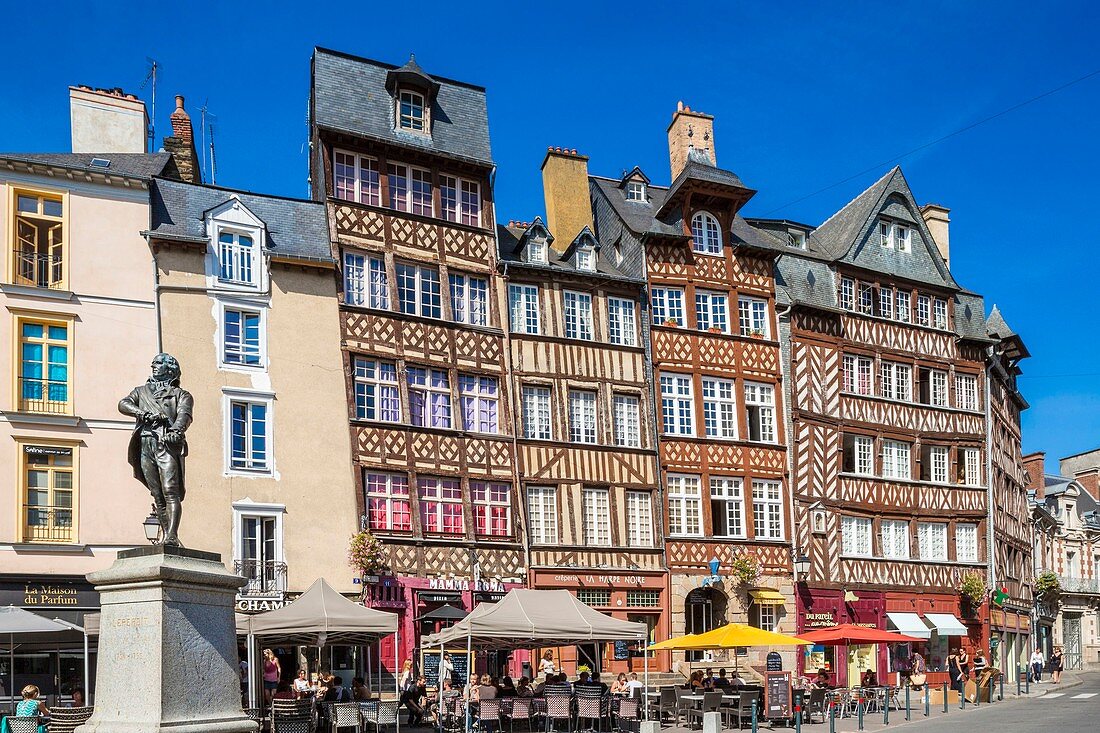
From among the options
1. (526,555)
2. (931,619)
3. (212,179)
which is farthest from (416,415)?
(931,619)

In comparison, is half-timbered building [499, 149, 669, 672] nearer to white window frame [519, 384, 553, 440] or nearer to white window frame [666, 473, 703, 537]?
Answer: white window frame [519, 384, 553, 440]

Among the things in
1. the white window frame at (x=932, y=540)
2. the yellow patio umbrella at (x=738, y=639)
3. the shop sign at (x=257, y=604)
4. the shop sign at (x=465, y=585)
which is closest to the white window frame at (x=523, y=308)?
the shop sign at (x=465, y=585)

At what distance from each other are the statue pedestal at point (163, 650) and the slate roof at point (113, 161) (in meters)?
15.5

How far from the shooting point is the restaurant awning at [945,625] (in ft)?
109

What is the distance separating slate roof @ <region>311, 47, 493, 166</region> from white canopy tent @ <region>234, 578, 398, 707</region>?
1175 cm

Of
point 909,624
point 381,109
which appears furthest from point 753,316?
point 381,109

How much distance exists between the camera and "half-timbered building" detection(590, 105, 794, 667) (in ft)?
97.7

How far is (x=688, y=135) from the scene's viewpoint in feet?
110

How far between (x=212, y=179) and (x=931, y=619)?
2116 cm

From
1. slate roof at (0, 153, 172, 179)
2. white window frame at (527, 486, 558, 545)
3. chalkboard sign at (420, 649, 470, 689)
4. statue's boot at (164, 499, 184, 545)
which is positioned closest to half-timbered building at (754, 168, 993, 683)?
white window frame at (527, 486, 558, 545)

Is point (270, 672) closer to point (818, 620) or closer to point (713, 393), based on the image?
point (713, 393)

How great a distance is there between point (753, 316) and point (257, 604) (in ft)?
47.5

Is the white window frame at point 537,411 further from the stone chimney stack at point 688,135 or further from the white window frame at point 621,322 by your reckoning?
the stone chimney stack at point 688,135

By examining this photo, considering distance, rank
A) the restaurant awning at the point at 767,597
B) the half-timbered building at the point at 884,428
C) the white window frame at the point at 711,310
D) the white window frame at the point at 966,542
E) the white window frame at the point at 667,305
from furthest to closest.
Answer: the white window frame at the point at 966,542 < the half-timbered building at the point at 884,428 < the white window frame at the point at 711,310 < the white window frame at the point at 667,305 < the restaurant awning at the point at 767,597
